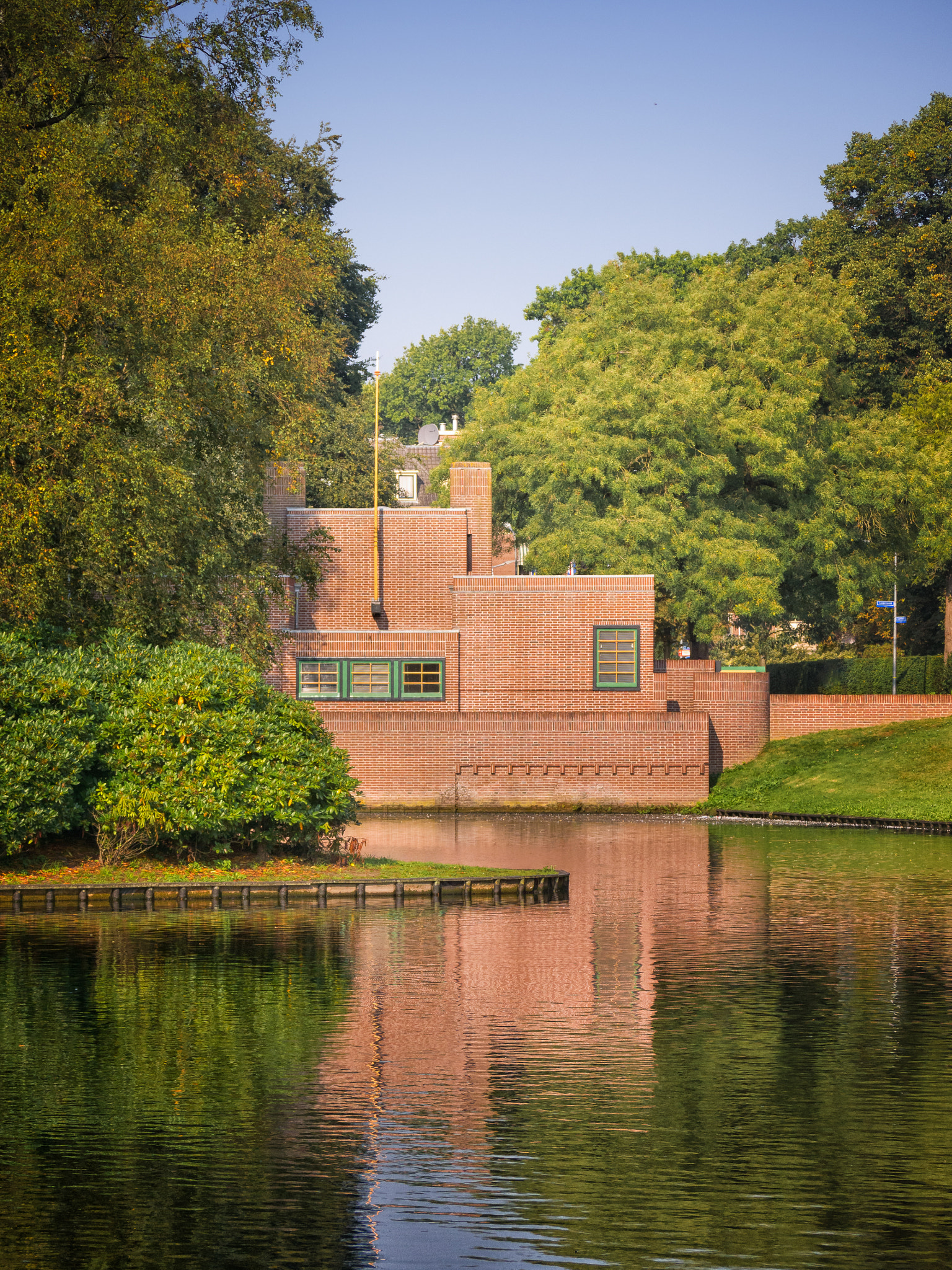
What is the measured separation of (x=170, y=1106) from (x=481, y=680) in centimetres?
3721

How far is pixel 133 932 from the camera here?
2202 cm

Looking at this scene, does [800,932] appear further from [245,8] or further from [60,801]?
[245,8]

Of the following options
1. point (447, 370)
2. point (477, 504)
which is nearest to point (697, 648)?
point (477, 504)

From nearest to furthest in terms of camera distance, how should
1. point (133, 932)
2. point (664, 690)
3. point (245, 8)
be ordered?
point (133, 932)
point (245, 8)
point (664, 690)

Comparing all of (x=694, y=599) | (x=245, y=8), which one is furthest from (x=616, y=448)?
(x=245, y=8)

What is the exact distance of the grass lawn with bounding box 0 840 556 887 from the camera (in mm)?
25844

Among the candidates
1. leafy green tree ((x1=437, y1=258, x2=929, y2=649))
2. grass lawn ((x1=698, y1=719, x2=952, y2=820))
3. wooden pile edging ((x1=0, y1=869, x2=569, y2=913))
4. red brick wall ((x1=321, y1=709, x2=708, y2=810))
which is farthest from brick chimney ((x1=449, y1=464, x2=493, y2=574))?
wooden pile edging ((x1=0, y1=869, x2=569, y2=913))

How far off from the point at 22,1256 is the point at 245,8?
2830 centimetres

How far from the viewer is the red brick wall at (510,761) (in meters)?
47.8

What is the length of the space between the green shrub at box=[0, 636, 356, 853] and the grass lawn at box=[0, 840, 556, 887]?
44 cm

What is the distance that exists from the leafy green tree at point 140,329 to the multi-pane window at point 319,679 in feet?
52.1

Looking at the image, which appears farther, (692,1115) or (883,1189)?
(692,1115)

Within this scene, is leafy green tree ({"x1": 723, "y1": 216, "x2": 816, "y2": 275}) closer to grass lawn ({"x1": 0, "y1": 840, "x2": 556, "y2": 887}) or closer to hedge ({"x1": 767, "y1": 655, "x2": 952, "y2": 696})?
hedge ({"x1": 767, "y1": 655, "x2": 952, "y2": 696})

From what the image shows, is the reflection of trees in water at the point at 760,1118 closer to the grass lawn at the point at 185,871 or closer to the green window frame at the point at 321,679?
the grass lawn at the point at 185,871
